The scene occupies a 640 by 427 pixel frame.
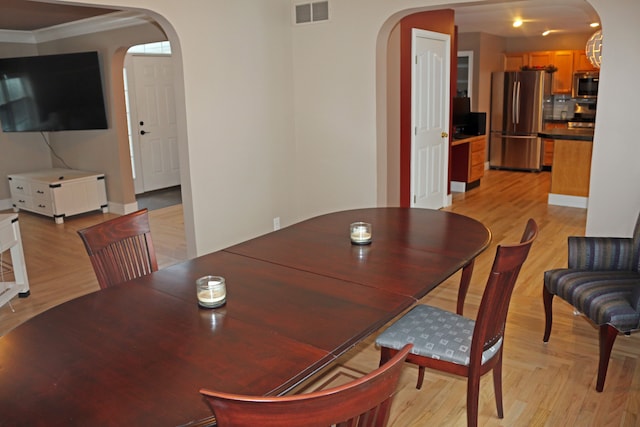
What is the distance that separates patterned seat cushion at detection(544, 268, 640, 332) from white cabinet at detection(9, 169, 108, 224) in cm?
545

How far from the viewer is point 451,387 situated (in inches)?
104

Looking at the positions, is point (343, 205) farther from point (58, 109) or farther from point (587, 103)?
point (587, 103)

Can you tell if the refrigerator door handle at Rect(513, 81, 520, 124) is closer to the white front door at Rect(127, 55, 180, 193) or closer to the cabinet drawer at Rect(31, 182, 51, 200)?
the white front door at Rect(127, 55, 180, 193)

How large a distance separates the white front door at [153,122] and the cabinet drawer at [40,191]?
1.52m

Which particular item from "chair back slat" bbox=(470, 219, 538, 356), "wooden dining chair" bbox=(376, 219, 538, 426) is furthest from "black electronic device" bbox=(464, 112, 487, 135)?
"chair back slat" bbox=(470, 219, 538, 356)

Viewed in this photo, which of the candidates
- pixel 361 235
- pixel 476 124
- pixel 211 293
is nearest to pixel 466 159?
pixel 476 124

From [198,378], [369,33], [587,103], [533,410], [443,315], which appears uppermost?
[369,33]

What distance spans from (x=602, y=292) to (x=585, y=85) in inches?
280

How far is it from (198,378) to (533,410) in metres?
1.73

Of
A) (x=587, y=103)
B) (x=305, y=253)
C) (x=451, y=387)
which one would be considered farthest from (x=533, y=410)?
(x=587, y=103)

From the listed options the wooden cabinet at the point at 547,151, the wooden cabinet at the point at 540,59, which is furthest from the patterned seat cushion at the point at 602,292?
the wooden cabinet at the point at 540,59

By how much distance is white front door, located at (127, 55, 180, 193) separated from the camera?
766 cm

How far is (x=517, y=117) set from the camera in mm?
8828

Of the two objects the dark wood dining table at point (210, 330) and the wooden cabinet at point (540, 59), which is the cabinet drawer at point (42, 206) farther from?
the wooden cabinet at point (540, 59)
